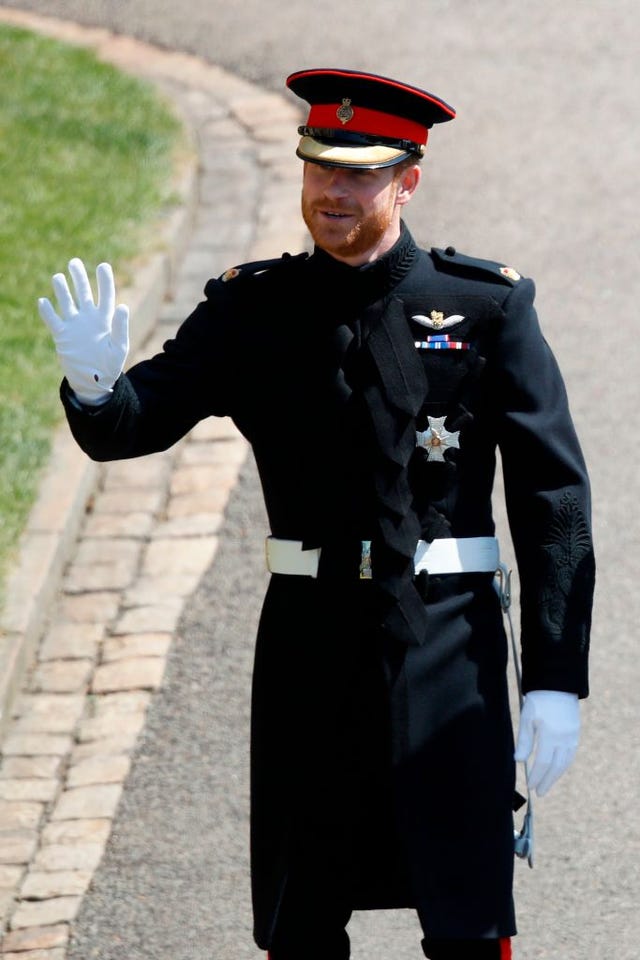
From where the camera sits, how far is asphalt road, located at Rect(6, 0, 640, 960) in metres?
4.62

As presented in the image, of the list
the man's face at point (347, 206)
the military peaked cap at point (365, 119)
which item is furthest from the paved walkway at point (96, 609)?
the military peaked cap at point (365, 119)

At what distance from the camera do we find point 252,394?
3604 mm

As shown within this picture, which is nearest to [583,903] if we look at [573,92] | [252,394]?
[252,394]

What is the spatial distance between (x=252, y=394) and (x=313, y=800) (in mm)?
811

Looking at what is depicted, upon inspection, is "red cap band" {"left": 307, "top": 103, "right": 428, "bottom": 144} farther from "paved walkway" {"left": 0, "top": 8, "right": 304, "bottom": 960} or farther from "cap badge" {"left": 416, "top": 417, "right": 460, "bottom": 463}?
"paved walkway" {"left": 0, "top": 8, "right": 304, "bottom": 960}

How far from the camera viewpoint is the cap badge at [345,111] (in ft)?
11.5

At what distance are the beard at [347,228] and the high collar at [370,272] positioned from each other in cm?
5

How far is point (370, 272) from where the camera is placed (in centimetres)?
351

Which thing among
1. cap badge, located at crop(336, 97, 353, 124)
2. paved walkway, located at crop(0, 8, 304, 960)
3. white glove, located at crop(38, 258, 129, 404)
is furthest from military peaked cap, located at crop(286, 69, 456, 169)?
paved walkway, located at crop(0, 8, 304, 960)

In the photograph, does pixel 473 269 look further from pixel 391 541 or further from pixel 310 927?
pixel 310 927

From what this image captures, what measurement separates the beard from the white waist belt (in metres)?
0.59

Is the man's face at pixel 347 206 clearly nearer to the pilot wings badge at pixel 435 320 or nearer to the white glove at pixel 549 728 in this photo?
the pilot wings badge at pixel 435 320

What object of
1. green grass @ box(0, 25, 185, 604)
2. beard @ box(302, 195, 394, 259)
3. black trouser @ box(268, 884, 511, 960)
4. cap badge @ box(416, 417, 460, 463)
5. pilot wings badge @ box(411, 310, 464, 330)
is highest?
beard @ box(302, 195, 394, 259)

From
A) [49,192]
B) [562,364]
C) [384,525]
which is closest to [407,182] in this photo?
[384,525]
